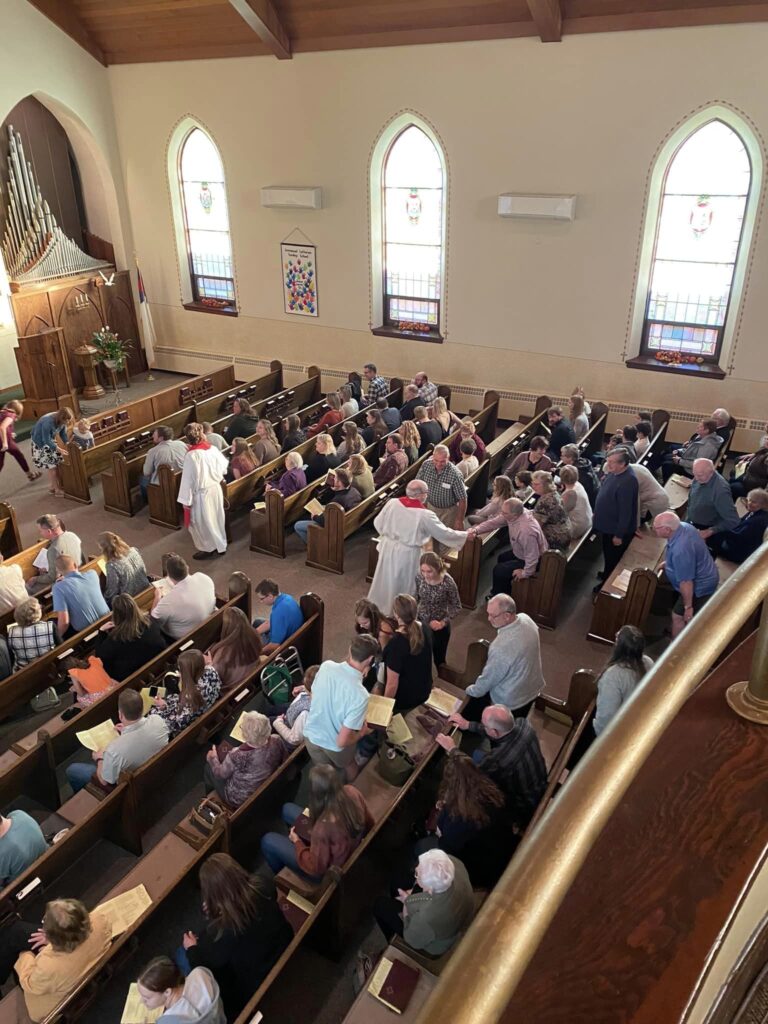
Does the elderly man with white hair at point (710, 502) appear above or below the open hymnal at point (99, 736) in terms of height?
above

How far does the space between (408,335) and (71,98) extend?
683cm

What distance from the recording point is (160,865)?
4.27m

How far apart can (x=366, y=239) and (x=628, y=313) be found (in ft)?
13.8

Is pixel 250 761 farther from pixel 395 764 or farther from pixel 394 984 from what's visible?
pixel 394 984

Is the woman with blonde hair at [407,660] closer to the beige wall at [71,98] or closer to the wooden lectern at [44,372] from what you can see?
the wooden lectern at [44,372]

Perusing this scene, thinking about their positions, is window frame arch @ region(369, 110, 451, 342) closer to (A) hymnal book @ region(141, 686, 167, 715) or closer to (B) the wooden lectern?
(B) the wooden lectern

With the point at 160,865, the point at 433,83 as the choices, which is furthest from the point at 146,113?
the point at 160,865

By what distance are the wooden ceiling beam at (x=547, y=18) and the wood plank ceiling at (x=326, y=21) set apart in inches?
0.5

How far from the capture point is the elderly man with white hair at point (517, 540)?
262 inches

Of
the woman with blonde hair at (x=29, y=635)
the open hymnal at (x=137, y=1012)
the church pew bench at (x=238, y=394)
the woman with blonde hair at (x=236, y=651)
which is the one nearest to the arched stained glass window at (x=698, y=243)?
the church pew bench at (x=238, y=394)

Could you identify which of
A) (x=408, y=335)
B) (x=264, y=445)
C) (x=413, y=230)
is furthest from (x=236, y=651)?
(x=413, y=230)

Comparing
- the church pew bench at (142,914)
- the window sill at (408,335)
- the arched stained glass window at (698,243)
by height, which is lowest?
the church pew bench at (142,914)

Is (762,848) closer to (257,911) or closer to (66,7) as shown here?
(257,911)

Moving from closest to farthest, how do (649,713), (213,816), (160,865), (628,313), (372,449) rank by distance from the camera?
(649,713) → (160,865) → (213,816) → (372,449) → (628,313)
